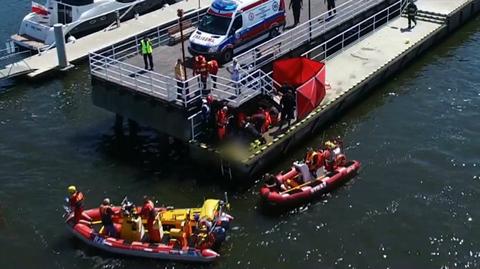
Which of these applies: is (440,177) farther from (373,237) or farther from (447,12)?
(447,12)

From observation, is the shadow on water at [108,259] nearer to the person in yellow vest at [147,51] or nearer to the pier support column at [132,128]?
the pier support column at [132,128]

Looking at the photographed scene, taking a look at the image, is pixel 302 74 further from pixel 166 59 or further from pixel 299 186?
pixel 299 186

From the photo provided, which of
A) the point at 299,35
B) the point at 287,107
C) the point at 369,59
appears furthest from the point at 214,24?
the point at 369,59

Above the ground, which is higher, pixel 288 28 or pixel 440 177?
pixel 288 28

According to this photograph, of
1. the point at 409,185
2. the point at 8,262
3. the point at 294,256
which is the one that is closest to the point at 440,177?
the point at 409,185

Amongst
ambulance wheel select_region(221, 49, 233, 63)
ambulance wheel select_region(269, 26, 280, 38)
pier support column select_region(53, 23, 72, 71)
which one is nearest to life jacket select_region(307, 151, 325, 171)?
ambulance wheel select_region(221, 49, 233, 63)
